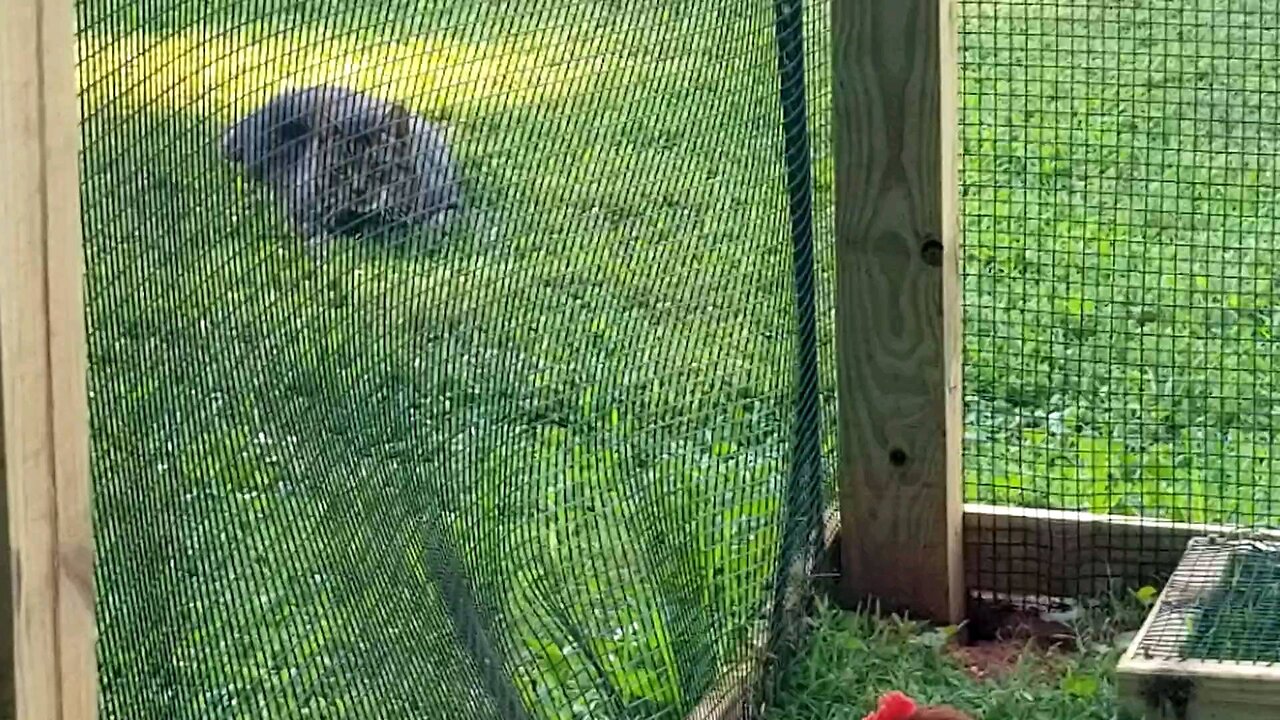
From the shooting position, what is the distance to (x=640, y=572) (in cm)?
312

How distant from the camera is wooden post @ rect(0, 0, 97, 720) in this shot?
5.17 ft

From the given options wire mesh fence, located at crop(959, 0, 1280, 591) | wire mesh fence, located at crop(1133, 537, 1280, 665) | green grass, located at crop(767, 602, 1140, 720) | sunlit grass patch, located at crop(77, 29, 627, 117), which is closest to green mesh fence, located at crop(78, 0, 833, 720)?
sunlit grass patch, located at crop(77, 29, 627, 117)

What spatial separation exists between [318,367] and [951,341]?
1.91m

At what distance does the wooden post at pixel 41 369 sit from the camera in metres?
1.58

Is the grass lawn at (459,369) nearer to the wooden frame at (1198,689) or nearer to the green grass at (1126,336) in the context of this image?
the green grass at (1126,336)

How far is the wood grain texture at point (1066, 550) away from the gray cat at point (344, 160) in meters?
1.92

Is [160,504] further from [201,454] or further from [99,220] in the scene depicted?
[99,220]

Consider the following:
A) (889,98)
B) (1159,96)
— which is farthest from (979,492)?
(1159,96)

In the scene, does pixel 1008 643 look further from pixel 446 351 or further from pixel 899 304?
pixel 446 351

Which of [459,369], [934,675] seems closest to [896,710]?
[459,369]

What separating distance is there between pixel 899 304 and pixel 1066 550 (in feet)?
2.00

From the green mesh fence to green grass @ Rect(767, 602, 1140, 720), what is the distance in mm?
107

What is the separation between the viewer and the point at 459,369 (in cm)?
249

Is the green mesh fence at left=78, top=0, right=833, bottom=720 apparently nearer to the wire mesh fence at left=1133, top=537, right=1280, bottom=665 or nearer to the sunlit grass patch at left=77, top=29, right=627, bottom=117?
the sunlit grass patch at left=77, top=29, right=627, bottom=117
